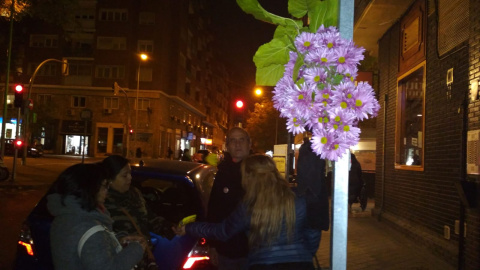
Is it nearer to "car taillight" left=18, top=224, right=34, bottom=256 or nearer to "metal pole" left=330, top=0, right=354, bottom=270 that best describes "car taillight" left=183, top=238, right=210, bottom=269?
"car taillight" left=18, top=224, right=34, bottom=256

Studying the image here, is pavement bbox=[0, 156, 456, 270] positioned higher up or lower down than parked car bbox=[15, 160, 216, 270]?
lower down

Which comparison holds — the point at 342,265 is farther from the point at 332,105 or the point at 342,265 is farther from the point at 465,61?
the point at 465,61

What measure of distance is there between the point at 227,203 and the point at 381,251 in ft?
17.9

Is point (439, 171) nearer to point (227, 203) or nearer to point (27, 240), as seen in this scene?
point (227, 203)

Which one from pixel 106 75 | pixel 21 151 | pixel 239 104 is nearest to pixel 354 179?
pixel 239 104

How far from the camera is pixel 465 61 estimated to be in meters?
6.80

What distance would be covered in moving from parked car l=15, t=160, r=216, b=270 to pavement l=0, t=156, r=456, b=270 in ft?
11.6

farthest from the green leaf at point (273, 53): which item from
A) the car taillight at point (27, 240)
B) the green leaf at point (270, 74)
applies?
the car taillight at point (27, 240)

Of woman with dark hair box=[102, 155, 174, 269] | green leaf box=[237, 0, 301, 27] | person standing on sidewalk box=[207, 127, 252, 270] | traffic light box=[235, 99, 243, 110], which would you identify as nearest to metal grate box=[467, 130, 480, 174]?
person standing on sidewalk box=[207, 127, 252, 270]

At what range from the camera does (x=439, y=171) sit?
7598 mm

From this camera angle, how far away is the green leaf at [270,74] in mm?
3056

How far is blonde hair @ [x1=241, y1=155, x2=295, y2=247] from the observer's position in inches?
105

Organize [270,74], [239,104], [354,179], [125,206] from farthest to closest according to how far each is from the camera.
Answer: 1. [354,179]
2. [239,104]
3. [125,206]
4. [270,74]

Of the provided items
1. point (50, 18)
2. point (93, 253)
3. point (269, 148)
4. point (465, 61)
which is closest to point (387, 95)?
point (465, 61)
